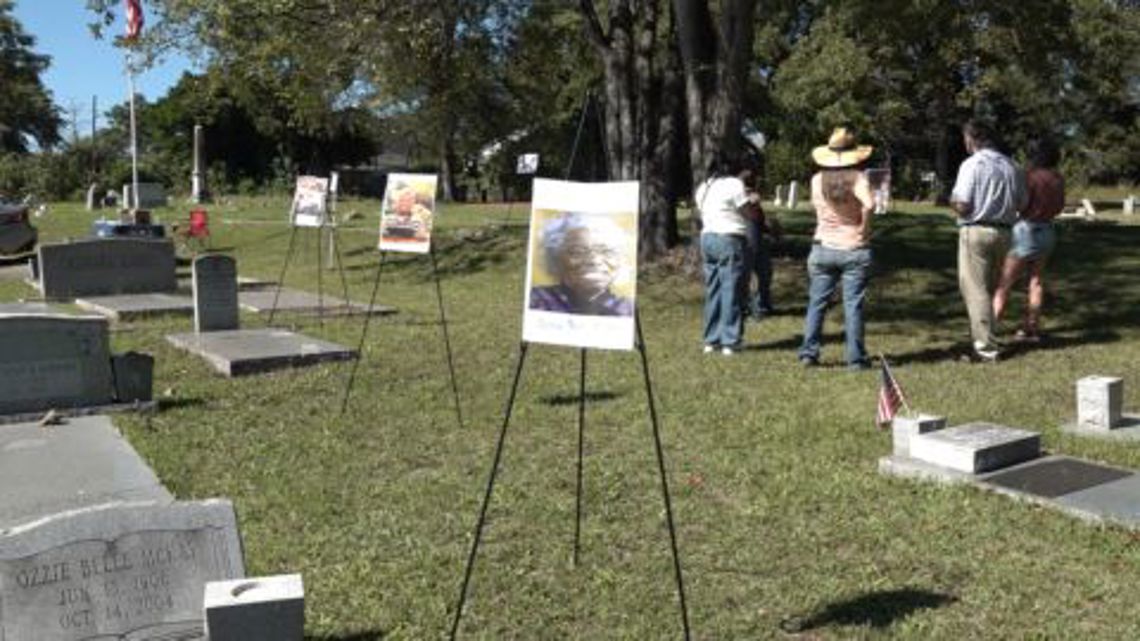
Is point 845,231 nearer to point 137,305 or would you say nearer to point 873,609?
point 873,609

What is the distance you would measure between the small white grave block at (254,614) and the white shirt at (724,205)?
7.49 m

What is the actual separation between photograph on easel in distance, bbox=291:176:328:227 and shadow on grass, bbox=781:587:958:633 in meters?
10.4

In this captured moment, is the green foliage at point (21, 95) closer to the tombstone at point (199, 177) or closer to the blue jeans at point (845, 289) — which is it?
the tombstone at point (199, 177)

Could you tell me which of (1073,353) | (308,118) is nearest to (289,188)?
(308,118)

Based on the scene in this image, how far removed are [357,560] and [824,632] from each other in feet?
6.72

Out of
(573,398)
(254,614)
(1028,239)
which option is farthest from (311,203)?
(254,614)

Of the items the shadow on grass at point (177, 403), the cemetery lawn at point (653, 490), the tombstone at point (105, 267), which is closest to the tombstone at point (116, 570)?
Answer: the cemetery lawn at point (653, 490)

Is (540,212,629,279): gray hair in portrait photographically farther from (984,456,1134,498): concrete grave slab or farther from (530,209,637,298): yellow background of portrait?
(984,456,1134,498): concrete grave slab

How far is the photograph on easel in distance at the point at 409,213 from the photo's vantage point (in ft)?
31.3

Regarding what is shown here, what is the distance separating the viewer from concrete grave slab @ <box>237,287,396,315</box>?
47.3ft

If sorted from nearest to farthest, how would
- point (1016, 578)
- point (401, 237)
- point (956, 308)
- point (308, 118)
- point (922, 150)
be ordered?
1. point (1016, 578)
2. point (401, 237)
3. point (956, 308)
4. point (308, 118)
5. point (922, 150)

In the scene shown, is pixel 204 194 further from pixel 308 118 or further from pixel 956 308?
pixel 956 308

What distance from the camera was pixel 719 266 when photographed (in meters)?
10.8

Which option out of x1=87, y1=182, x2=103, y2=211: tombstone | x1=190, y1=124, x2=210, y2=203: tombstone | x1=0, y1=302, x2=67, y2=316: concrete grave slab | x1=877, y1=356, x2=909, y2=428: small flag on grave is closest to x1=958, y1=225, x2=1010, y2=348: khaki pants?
x1=877, y1=356, x2=909, y2=428: small flag on grave
